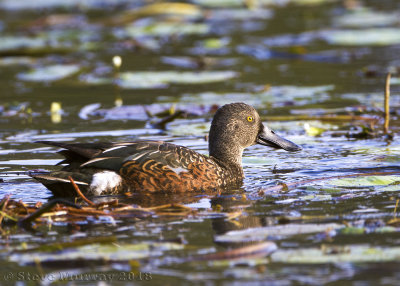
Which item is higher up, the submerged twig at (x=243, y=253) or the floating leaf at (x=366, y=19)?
the floating leaf at (x=366, y=19)

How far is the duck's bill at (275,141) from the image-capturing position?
7.67 m

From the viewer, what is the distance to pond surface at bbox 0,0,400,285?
460 centimetres

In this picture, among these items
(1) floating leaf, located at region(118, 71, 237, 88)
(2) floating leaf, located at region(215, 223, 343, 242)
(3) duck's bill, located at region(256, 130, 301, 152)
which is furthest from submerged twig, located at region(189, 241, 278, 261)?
(1) floating leaf, located at region(118, 71, 237, 88)

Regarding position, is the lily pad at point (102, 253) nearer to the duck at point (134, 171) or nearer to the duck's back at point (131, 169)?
the duck at point (134, 171)

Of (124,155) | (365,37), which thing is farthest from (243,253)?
(365,37)

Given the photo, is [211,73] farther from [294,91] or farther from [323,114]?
[323,114]

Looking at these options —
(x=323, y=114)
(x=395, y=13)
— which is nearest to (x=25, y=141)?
(x=323, y=114)

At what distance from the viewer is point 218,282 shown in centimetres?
423

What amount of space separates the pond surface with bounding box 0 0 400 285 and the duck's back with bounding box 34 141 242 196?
0.69 ft

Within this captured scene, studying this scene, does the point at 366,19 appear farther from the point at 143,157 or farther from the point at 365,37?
the point at 143,157

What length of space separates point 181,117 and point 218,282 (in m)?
6.02

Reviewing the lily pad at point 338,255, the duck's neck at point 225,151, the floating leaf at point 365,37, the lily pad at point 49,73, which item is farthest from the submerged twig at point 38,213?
the floating leaf at point 365,37

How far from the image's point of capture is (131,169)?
6.66m

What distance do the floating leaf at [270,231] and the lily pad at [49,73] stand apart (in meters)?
7.94
